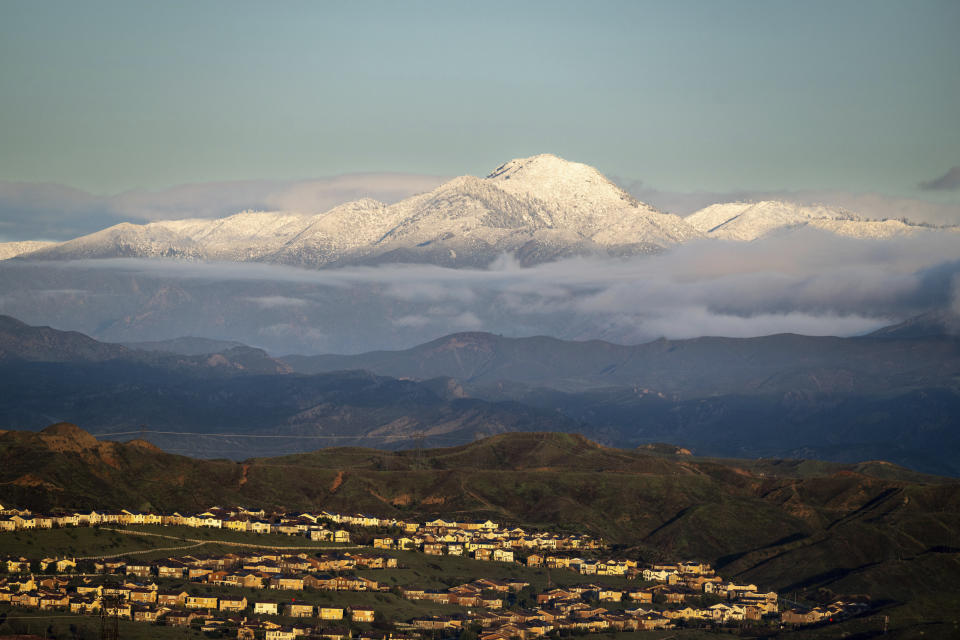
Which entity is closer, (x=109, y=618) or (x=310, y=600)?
(x=109, y=618)

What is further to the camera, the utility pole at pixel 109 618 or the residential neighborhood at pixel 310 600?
the residential neighborhood at pixel 310 600

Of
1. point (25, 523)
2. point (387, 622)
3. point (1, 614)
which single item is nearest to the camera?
point (1, 614)

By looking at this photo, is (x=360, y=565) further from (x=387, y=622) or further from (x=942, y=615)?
(x=942, y=615)

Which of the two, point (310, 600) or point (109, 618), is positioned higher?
point (109, 618)

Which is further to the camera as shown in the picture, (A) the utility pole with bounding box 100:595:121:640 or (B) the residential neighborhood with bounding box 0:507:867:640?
(B) the residential neighborhood with bounding box 0:507:867:640

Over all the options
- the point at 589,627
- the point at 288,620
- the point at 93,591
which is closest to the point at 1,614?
the point at 93,591

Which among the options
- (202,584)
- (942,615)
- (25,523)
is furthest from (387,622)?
(942,615)

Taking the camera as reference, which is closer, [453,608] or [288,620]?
[288,620]

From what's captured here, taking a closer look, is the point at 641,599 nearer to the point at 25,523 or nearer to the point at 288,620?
the point at 288,620

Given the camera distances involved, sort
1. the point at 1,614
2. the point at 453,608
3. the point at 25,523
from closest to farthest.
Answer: the point at 1,614 < the point at 453,608 < the point at 25,523

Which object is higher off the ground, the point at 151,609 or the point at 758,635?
the point at 151,609
